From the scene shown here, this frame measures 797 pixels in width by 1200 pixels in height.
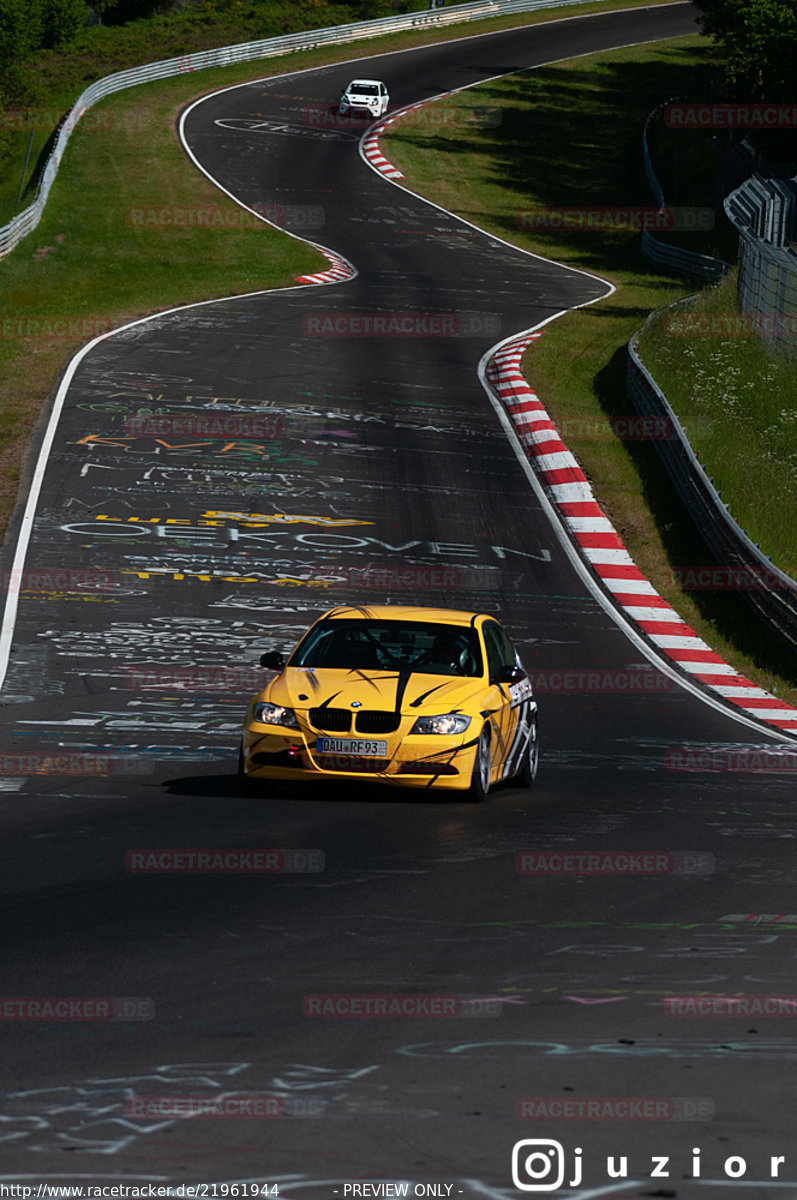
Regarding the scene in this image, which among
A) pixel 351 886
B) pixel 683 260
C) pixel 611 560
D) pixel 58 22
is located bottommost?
pixel 683 260

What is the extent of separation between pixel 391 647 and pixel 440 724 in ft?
4.38

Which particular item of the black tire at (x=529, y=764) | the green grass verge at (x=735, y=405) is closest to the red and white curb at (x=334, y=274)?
the green grass verge at (x=735, y=405)

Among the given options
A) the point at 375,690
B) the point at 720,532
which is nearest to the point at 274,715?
the point at 375,690

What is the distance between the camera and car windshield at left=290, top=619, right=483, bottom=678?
12656 millimetres

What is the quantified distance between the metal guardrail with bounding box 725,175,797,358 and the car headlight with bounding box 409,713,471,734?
19670 mm

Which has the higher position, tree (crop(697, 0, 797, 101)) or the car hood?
tree (crop(697, 0, 797, 101))

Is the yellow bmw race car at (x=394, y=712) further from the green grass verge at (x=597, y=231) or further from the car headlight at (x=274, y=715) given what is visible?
the green grass verge at (x=597, y=231)

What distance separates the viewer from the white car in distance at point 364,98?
226ft

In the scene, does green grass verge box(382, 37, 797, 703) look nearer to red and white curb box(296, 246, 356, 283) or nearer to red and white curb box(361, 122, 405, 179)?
red and white curb box(361, 122, 405, 179)

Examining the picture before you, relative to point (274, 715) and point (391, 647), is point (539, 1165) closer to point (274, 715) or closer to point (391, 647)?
point (274, 715)

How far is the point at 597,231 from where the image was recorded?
56.7 meters

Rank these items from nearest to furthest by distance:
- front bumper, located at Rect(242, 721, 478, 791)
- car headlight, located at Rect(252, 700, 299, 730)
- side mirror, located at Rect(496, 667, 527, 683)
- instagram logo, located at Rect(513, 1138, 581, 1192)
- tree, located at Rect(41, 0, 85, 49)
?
instagram logo, located at Rect(513, 1138, 581, 1192), front bumper, located at Rect(242, 721, 478, 791), car headlight, located at Rect(252, 700, 299, 730), side mirror, located at Rect(496, 667, 527, 683), tree, located at Rect(41, 0, 85, 49)

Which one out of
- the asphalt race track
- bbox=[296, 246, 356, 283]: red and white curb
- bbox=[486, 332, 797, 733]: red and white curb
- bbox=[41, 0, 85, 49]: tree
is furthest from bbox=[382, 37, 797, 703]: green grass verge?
bbox=[41, 0, 85, 49]: tree

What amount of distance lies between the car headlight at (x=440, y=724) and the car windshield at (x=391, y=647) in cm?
77
